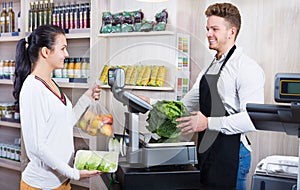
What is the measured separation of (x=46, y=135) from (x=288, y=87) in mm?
1119

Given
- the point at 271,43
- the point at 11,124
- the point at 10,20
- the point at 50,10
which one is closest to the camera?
the point at 271,43

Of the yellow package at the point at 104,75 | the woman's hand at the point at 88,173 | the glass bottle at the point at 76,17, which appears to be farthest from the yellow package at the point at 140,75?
the glass bottle at the point at 76,17

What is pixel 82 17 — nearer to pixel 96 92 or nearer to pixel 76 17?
pixel 76 17

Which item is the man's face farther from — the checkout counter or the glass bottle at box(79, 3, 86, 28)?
the glass bottle at box(79, 3, 86, 28)

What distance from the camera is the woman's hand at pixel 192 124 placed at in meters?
1.22

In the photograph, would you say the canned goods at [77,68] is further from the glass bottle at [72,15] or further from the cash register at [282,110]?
the cash register at [282,110]

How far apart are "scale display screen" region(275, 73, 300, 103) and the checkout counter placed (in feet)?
1.25

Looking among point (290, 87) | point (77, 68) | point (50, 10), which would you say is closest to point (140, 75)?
point (290, 87)

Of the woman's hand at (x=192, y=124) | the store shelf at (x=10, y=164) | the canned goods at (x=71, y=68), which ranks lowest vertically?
the store shelf at (x=10, y=164)

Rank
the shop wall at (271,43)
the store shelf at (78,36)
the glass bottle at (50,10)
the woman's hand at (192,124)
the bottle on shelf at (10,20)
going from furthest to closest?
the bottle on shelf at (10,20) < the glass bottle at (50,10) < the store shelf at (78,36) < the shop wall at (271,43) < the woman's hand at (192,124)

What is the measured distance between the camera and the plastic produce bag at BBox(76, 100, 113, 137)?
124 cm

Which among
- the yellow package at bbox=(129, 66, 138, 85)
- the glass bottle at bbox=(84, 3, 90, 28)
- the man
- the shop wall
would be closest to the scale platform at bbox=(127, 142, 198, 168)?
the yellow package at bbox=(129, 66, 138, 85)

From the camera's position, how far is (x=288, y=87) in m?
1.02

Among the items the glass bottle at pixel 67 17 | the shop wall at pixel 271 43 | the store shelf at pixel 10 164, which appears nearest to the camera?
the shop wall at pixel 271 43
